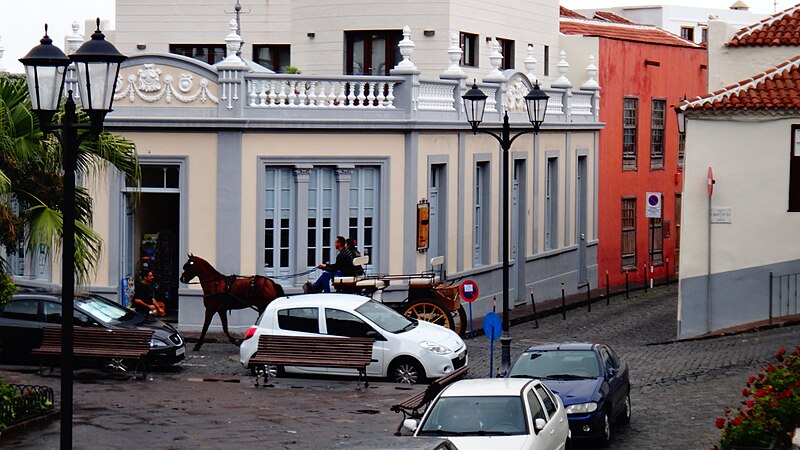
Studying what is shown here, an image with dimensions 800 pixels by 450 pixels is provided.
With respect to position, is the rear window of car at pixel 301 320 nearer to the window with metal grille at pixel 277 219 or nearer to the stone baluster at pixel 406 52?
the window with metal grille at pixel 277 219

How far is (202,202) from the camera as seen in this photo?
28.6m

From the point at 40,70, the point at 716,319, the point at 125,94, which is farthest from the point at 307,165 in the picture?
the point at 40,70

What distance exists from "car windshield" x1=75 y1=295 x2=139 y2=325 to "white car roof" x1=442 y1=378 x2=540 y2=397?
10028 millimetres

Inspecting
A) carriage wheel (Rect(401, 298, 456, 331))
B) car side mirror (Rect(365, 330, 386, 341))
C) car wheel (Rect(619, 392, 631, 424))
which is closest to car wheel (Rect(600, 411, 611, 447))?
car wheel (Rect(619, 392, 631, 424))

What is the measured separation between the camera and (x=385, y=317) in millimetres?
23688

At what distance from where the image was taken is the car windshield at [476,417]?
14828mm

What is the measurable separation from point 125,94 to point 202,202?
9.08 ft

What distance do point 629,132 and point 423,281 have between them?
19.8 metres

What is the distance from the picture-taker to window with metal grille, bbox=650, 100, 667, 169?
4666 centimetres

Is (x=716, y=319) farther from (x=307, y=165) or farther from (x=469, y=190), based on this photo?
(x=307, y=165)

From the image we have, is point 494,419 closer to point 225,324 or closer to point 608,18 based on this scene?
point 225,324

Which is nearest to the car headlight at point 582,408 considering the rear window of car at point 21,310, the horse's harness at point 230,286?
the horse's harness at point 230,286

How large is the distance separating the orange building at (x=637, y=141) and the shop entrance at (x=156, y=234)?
645 inches

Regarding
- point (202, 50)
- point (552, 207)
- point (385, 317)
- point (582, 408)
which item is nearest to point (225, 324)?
point (385, 317)
